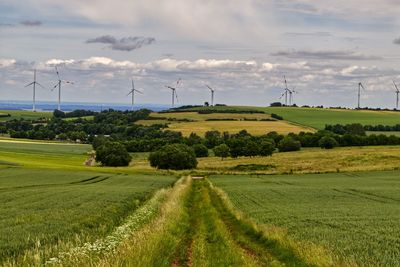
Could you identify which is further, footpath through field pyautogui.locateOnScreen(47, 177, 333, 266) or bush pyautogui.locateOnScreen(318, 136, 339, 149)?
bush pyautogui.locateOnScreen(318, 136, 339, 149)

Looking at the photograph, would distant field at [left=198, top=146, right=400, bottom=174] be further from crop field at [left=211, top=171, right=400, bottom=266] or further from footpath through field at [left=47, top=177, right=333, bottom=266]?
footpath through field at [left=47, top=177, right=333, bottom=266]

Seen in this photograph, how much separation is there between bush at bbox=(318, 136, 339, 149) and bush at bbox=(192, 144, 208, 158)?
33824 mm

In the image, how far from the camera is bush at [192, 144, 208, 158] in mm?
152000

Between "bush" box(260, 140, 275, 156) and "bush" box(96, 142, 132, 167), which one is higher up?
"bush" box(260, 140, 275, 156)

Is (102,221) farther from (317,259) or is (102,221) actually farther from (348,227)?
(317,259)

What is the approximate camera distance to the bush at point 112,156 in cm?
13012

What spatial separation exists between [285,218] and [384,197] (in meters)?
19.3

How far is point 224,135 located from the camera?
18562 cm

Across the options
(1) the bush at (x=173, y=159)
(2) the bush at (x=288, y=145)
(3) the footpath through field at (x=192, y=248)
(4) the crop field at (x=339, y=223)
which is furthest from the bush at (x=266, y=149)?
(3) the footpath through field at (x=192, y=248)

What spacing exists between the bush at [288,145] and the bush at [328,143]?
6.67 meters

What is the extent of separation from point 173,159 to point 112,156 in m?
16.6

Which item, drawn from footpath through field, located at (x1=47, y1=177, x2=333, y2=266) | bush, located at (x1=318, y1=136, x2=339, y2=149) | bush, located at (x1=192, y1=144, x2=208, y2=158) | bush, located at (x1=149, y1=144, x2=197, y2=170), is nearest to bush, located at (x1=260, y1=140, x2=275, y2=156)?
bush, located at (x1=318, y1=136, x2=339, y2=149)

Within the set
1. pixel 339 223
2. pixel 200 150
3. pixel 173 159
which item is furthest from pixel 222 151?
pixel 339 223

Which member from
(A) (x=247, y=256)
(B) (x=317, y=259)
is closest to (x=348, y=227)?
(A) (x=247, y=256)
